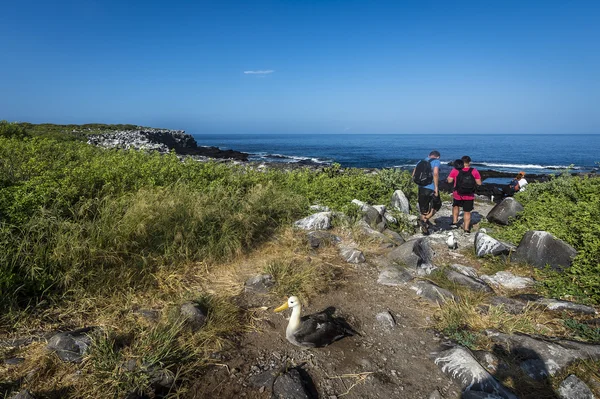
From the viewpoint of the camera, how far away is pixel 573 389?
3.11 m

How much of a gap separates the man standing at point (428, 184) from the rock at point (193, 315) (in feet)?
19.9

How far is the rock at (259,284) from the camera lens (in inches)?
192

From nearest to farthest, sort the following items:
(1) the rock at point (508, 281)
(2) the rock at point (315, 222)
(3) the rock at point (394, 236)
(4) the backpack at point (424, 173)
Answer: (1) the rock at point (508, 281) < (3) the rock at point (394, 236) < (2) the rock at point (315, 222) < (4) the backpack at point (424, 173)

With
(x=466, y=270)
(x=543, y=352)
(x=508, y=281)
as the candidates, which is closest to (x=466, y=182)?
(x=466, y=270)

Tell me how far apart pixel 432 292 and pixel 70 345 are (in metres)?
4.76

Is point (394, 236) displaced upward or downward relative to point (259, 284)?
upward

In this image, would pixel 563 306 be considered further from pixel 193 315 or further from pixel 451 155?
pixel 451 155

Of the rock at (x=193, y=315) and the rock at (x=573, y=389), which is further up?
the rock at (x=193, y=315)

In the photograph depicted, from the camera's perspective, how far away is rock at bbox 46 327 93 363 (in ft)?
10.2

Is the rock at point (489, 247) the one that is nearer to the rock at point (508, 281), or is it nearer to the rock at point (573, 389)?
the rock at point (508, 281)

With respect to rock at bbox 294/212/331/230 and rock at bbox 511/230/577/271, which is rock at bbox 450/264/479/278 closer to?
rock at bbox 511/230/577/271

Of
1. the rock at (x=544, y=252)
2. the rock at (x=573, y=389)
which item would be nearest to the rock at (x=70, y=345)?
the rock at (x=573, y=389)

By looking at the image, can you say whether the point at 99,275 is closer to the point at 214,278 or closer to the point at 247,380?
the point at 214,278

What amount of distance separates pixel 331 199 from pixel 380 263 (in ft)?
9.84
